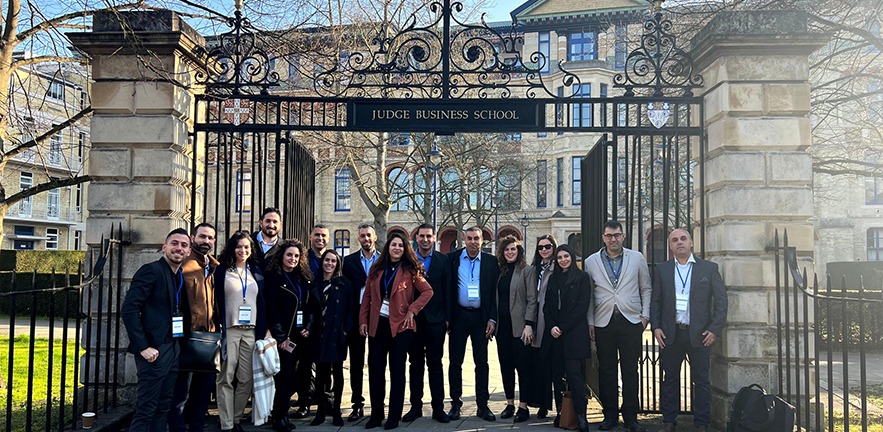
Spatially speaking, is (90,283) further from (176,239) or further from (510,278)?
(510,278)

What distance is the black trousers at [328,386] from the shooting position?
7.16 metres

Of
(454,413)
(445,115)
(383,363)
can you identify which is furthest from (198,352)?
(445,115)

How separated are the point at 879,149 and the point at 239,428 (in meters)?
11.8

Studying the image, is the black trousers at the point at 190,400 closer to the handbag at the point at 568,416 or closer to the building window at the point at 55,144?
the handbag at the point at 568,416

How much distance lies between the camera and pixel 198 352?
6074 millimetres

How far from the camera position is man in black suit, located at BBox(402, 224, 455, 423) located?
7281 mm

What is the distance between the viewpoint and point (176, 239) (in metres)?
5.93

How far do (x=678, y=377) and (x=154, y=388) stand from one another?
476 centimetres

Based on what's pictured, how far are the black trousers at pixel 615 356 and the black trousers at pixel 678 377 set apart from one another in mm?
306

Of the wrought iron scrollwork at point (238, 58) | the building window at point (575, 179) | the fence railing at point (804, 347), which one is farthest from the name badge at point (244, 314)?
the building window at point (575, 179)

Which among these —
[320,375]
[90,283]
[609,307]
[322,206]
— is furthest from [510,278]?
[322,206]

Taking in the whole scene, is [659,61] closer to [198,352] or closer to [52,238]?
[198,352]

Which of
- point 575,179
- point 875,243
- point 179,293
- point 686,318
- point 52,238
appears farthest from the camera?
point 52,238

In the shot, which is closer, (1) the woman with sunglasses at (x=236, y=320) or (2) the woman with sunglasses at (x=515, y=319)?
(1) the woman with sunglasses at (x=236, y=320)
